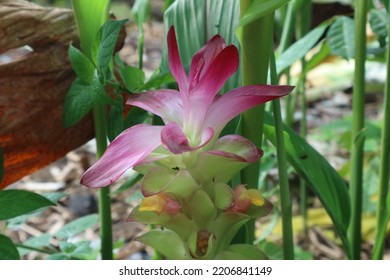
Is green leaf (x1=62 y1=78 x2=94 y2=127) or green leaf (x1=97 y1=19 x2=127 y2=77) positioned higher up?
green leaf (x1=97 y1=19 x2=127 y2=77)

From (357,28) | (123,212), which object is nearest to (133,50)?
(123,212)

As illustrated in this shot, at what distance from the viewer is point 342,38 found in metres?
0.80

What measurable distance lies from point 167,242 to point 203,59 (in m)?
0.13

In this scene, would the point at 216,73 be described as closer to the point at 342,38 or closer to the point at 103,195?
the point at 103,195

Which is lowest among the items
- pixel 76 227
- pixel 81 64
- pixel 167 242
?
pixel 76 227

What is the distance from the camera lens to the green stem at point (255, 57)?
50 cm

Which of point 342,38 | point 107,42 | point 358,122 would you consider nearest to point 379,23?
point 342,38

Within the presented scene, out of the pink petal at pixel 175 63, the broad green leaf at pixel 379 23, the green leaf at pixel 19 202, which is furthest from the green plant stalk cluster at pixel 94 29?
the broad green leaf at pixel 379 23

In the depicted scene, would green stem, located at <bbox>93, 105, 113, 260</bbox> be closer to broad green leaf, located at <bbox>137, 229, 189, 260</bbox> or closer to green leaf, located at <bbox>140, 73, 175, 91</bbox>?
green leaf, located at <bbox>140, 73, 175, 91</bbox>

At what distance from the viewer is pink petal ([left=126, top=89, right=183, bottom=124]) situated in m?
0.45

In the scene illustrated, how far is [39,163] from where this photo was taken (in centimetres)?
80

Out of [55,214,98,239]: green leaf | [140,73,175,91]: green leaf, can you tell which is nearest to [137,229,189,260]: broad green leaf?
[140,73,175,91]: green leaf

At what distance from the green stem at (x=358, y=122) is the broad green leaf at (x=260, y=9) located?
9.3 inches

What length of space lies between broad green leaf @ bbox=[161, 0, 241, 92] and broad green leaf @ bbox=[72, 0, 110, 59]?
0.07 meters
